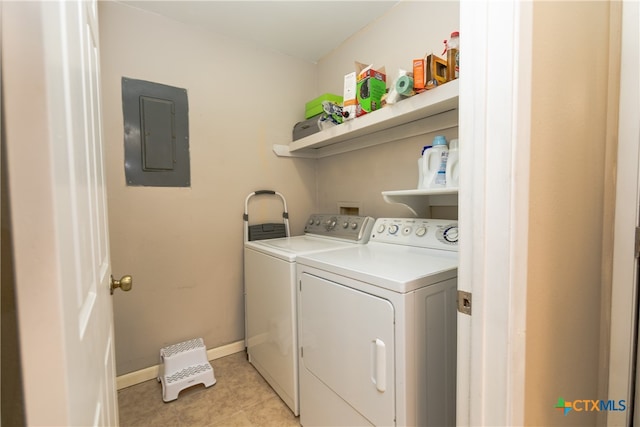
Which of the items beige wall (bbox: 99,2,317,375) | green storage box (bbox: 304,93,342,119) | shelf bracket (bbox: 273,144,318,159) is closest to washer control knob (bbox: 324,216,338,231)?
beige wall (bbox: 99,2,317,375)

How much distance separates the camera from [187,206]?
82.0 inches

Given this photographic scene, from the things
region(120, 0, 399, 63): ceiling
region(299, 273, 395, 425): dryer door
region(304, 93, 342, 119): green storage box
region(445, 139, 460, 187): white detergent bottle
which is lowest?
region(299, 273, 395, 425): dryer door

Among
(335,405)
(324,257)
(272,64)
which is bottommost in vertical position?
(335,405)

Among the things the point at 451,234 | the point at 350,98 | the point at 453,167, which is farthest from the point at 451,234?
the point at 350,98

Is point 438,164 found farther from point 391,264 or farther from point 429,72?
point 391,264

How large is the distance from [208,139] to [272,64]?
2.94ft

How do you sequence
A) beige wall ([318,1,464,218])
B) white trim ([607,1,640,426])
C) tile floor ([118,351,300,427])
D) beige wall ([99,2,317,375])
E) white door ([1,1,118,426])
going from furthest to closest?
beige wall ([99,2,317,375]) → beige wall ([318,1,464,218]) → tile floor ([118,351,300,427]) → white trim ([607,1,640,426]) → white door ([1,1,118,426])

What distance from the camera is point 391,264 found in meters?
1.25

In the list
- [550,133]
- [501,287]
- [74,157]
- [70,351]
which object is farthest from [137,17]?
[501,287]

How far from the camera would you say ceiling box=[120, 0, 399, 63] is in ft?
6.16

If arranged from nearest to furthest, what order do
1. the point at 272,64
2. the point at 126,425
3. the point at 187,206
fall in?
the point at 126,425 < the point at 187,206 < the point at 272,64

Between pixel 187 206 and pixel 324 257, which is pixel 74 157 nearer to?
pixel 324 257

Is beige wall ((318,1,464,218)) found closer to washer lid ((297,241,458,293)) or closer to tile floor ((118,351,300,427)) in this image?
washer lid ((297,241,458,293))

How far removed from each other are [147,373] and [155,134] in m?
1.67
